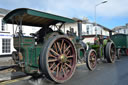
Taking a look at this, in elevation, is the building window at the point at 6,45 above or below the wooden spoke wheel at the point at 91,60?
above

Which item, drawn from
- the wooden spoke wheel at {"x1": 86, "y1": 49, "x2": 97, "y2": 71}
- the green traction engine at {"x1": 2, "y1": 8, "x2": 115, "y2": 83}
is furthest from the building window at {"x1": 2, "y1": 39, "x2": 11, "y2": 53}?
the wooden spoke wheel at {"x1": 86, "y1": 49, "x2": 97, "y2": 71}

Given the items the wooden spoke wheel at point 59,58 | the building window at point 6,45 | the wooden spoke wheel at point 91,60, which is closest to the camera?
the wooden spoke wheel at point 59,58

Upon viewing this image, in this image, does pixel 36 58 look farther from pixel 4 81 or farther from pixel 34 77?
pixel 4 81

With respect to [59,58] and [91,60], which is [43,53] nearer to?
[59,58]

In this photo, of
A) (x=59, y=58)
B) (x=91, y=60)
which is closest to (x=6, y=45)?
(x=91, y=60)

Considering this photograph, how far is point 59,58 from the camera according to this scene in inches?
162

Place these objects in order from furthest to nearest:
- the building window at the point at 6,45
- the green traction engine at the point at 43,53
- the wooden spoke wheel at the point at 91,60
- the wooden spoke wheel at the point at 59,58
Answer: the building window at the point at 6,45 → the wooden spoke wheel at the point at 91,60 → the wooden spoke wheel at the point at 59,58 → the green traction engine at the point at 43,53

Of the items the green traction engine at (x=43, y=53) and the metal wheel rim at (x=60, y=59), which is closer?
the green traction engine at (x=43, y=53)

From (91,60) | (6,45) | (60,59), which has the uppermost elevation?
(6,45)

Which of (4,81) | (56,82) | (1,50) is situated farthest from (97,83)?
(1,50)

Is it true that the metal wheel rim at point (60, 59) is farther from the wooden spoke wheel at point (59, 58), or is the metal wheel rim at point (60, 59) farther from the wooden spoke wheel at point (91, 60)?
the wooden spoke wheel at point (91, 60)

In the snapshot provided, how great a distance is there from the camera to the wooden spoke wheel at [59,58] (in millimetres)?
3727

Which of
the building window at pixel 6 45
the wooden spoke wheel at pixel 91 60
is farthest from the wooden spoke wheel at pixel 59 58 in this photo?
the building window at pixel 6 45

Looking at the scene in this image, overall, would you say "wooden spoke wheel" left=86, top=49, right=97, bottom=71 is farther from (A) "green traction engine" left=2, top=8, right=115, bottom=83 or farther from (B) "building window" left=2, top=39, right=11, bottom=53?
(B) "building window" left=2, top=39, right=11, bottom=53
